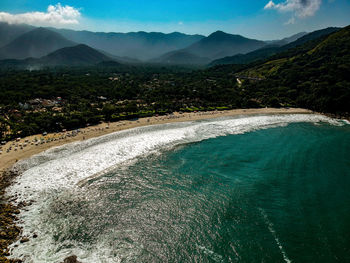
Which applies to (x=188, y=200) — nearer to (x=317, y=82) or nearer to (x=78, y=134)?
(x=78, y=134)

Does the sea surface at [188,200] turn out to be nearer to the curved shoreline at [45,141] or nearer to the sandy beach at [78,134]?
the curved shoreline at [45,141]

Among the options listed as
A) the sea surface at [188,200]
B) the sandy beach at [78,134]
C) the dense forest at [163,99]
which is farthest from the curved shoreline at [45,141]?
the dense forest at [163,99]

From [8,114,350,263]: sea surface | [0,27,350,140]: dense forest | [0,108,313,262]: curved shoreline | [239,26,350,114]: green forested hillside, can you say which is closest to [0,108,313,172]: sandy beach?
[0,108,313,262]: curved shoreline

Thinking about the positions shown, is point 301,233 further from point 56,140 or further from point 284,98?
point 284,98

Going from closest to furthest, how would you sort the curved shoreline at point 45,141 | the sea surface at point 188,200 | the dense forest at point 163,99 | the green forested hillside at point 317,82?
1. the sea surface at point 188,200
2. the curved shoreline at point 45,141
3. the dense forest at point 163,99
4. the green forested hillside at point 317,82

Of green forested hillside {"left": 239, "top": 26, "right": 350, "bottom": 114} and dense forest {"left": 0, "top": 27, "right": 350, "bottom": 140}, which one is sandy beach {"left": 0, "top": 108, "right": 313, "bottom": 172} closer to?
dense forest {"left": 0, "top": 27, "right": 350, "bottom": 140}

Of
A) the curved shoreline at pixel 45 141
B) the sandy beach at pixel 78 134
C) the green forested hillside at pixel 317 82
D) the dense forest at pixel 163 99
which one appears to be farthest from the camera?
the green forested hillside at pixel 317 82

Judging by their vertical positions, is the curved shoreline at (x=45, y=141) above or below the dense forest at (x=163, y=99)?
below

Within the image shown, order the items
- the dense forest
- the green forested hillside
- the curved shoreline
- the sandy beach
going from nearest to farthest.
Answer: the curved shoreline → the sandy beach → the dense forest → the green forested hillside
